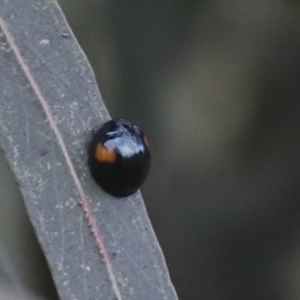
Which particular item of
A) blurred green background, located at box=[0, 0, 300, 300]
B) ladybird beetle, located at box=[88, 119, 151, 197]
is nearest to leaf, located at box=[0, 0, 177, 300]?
ladybird beetle, located at box=[88, 119, 151, 197]

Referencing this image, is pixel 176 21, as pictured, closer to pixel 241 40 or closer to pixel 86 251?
pixel 241 40

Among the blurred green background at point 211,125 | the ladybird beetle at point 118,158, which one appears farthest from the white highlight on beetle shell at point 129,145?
the blurred green background at point 211,125

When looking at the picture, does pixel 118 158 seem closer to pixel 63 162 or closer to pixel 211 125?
pixel 63 162

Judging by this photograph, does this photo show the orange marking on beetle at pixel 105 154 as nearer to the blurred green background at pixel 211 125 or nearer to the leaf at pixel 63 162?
the leaf at pixel 63 162

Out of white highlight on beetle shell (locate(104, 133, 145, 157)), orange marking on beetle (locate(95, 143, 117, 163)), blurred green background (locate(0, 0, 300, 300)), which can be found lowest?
blurred green background (locate(0, 0, 300, 300))

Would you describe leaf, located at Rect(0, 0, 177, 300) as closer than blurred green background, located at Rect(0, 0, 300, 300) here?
Yes

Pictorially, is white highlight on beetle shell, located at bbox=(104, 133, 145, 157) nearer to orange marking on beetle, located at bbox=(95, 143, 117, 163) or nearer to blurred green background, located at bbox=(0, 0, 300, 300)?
orange marking on beetle, located at bbox=(95, 143, 117, 163)

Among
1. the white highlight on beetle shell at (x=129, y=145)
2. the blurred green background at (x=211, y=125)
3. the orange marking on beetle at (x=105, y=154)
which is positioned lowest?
the blurred green background at (x=211, y=125)

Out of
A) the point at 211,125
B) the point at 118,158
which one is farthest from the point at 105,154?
the point at 211,125
